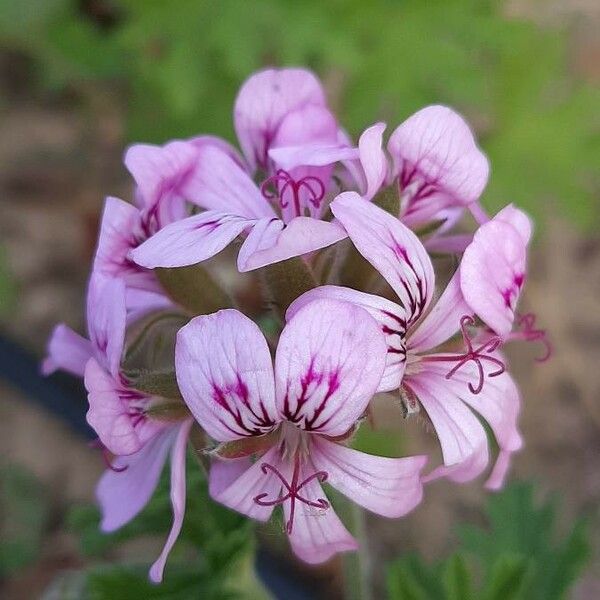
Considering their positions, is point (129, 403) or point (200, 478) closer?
point (129, 403)

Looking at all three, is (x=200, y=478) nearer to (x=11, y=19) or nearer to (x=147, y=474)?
(x=147, y=474)

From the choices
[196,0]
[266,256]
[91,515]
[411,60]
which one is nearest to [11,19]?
[196,0]

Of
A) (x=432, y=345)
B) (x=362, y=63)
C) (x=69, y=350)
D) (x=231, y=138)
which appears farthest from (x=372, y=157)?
(x=231, y=138)

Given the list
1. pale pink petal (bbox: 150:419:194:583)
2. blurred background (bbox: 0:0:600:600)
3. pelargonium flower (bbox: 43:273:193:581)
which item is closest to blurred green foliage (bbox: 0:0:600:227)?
blurred background (bbox: 0:0:600:600)

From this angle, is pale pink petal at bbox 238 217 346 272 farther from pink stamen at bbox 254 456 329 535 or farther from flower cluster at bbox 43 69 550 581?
pink stamen at bbox 254 456 329 535

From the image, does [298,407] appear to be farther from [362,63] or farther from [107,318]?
[362,63]

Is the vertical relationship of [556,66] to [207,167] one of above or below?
below

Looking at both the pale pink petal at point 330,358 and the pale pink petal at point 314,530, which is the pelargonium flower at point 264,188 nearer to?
the pale pink petal at point 330,358
